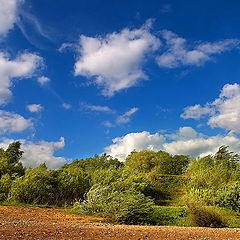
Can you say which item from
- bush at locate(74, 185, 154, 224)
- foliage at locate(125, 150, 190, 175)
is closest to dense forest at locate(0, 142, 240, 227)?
bush at locate(74, 185, 154, 224)

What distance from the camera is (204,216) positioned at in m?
11.4

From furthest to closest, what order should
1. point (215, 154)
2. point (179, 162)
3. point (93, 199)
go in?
point (179, 162)
point (215, 154)
point (93, 199)

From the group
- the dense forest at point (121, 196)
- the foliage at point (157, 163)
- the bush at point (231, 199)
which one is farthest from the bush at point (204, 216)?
the foliage at point (157, 163)

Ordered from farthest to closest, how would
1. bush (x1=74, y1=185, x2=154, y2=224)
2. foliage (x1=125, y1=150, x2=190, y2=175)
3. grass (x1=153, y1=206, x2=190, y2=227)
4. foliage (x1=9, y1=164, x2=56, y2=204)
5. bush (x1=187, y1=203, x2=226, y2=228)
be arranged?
foliage (x1=125, y1=150, x2=190, y2=175), foliage (x1=9, y1=164, x2=56, y2=204), grass (x1=153, y1=206, x2=190, y2=227), bush (x1=187, y1=203, x2=226, y2=228), bush (x1=74, y1=185, x2=154, y2=224)

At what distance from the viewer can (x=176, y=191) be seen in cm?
3022

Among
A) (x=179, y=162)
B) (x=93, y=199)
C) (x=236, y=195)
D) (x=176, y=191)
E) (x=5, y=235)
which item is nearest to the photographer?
(x=5, y=235)

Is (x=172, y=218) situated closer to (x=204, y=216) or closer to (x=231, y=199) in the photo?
(x=204, y=216)

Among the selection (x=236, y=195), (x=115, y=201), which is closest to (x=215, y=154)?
(x=236, y=195)

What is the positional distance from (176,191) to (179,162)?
64.8 feet

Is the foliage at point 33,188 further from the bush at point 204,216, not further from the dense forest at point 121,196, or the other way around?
the bush at point 204,216

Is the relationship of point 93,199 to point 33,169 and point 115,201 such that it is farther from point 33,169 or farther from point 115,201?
point 33,169

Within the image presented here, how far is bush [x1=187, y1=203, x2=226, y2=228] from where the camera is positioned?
11.3 metres

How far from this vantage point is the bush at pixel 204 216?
1134 centimetres

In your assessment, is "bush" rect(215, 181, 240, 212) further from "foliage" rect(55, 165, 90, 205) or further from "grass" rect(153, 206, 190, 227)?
"foliage" rect(55, 165, 90, 205)
